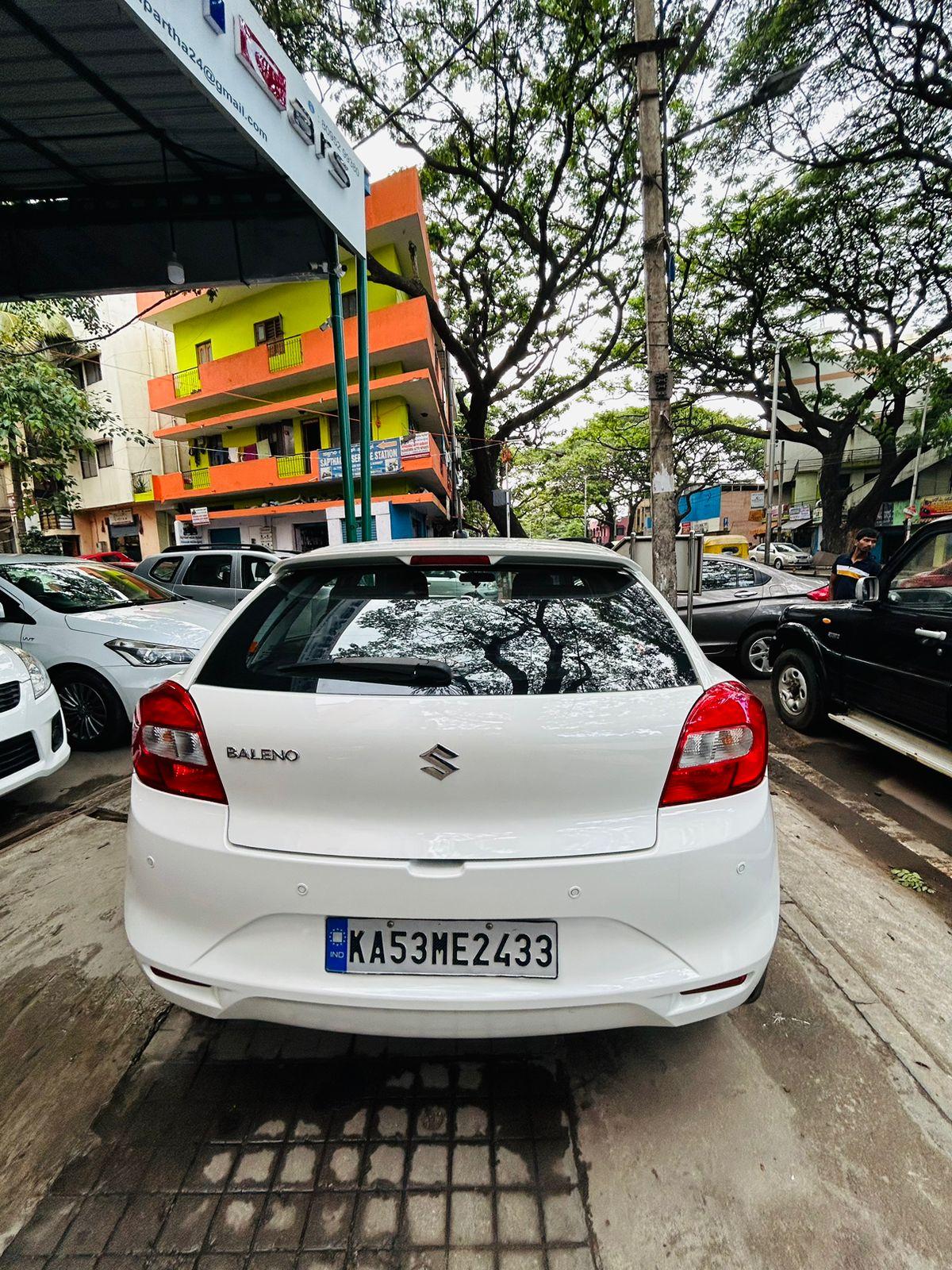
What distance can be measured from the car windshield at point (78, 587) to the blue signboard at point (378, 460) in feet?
40.5

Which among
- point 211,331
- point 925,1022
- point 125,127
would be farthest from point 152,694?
point 211,331

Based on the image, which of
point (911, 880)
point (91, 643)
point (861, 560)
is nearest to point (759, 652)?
point (861, 560)

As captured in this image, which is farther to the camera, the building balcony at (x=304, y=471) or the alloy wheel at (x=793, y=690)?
the building balcony at (x=304, y=471)

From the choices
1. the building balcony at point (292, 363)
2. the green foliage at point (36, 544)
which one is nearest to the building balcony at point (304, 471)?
the building balcony at point (292, 363)

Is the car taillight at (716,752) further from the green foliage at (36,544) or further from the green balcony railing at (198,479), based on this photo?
the green balcony railing at (198,479)

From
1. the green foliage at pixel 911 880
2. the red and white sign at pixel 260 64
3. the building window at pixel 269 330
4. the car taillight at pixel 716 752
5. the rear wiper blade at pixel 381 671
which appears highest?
the building window at pixel 269 330

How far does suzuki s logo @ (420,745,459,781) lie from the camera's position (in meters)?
1.34

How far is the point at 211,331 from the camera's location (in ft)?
71.2

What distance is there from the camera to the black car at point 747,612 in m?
6.53

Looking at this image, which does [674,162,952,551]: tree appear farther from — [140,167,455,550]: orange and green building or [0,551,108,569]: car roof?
[0,551,108,569]: car roof

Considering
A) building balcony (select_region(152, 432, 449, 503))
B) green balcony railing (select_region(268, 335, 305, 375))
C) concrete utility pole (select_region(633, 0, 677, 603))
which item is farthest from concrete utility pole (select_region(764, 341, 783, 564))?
green balcony railing (select_region(268, 335, 305, 375))

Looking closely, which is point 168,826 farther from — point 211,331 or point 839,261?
point 211,331

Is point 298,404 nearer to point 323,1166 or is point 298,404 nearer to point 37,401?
point 37,401

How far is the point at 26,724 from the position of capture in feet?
10.7
